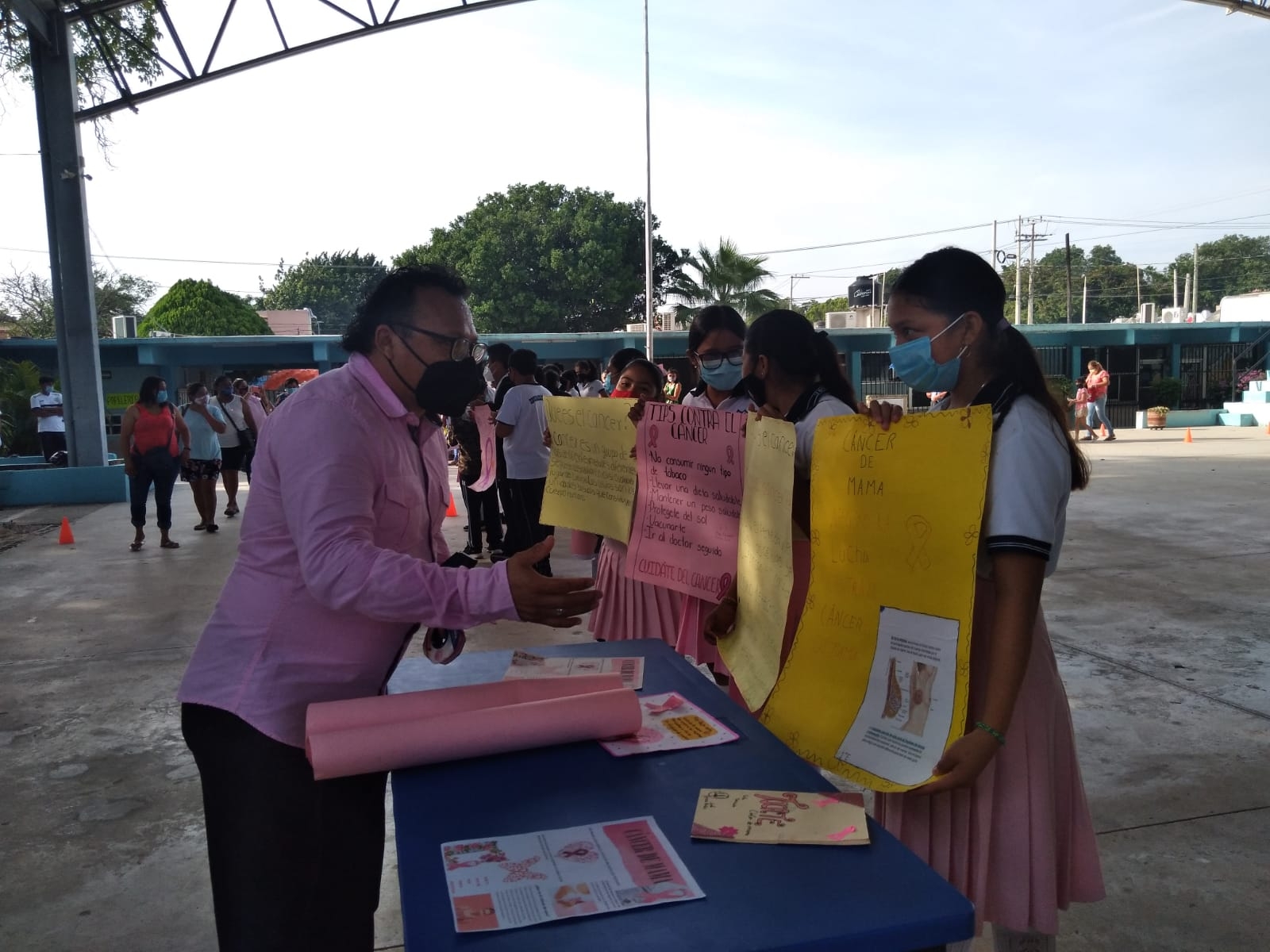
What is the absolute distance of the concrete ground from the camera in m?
2.82

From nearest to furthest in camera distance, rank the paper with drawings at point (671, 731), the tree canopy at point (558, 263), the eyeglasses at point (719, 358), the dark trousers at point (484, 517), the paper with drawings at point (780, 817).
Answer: the paper with drawings at point (780, 817) → the paper with drawings at point (671, 731) → the eyeglasses at point (719, 358) → the dark trousers at point (484, 517) → the tree canopy at point (558, 263)

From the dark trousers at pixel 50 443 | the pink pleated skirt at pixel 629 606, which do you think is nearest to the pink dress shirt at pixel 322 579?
the pink pleated skirt at pixel 629 606

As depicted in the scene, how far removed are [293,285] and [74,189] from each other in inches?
2083

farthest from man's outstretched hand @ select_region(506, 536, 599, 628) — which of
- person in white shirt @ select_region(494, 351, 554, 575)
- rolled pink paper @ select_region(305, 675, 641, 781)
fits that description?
person in white shirt @ select_region(494, 351, 554, 575)

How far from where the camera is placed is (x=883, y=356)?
2848cm

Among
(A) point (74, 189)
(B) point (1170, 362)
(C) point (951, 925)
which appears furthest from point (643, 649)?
(B) point (1170, 362)

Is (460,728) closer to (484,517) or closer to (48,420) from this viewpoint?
(484,517)

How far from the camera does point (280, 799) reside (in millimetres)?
1712

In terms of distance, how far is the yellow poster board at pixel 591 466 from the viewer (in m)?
3.23

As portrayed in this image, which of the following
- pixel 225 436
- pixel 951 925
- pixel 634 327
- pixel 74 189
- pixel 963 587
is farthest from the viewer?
pixel 634 327

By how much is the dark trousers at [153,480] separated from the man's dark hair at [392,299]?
791 cm

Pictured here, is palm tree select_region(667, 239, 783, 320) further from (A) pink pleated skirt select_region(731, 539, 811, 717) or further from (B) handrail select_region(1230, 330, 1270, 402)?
(A) pink pleated skirt select_region(731, 539, 811, 717)

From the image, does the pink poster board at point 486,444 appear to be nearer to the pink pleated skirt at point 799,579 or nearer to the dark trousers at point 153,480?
the dark trousers at point 153,480

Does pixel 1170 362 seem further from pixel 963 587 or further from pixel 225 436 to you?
pixel 963 587
